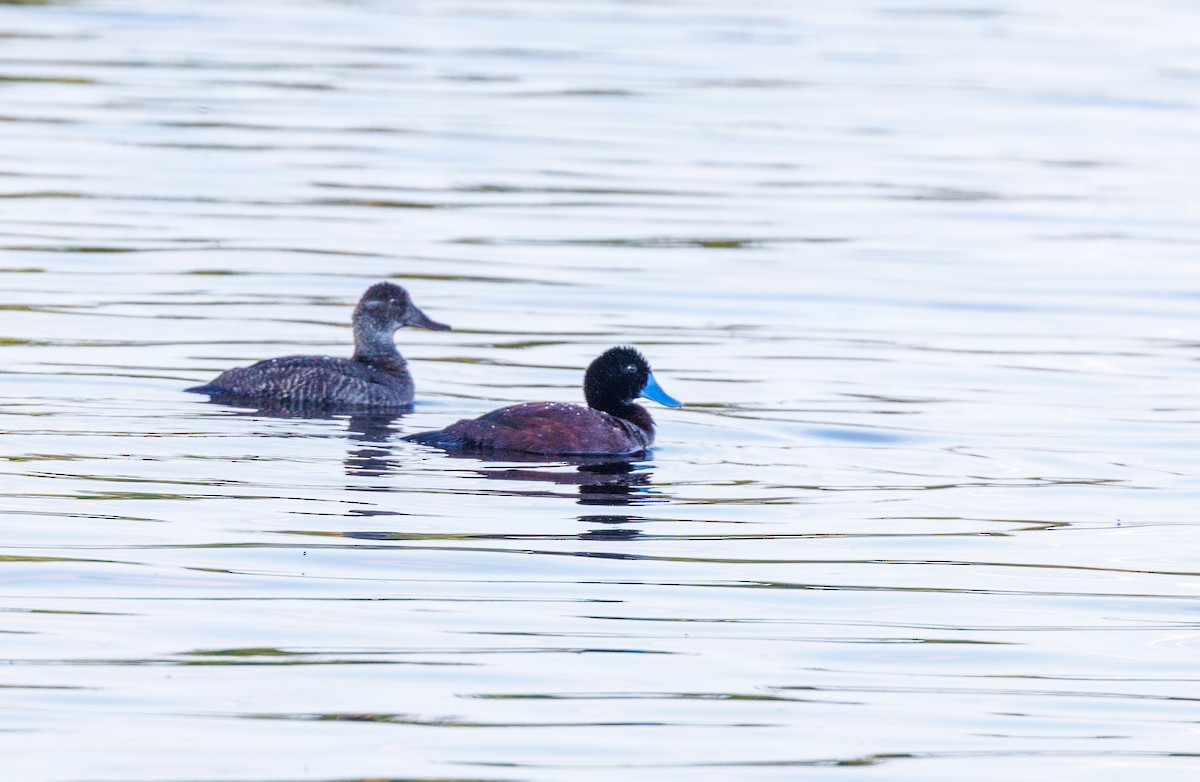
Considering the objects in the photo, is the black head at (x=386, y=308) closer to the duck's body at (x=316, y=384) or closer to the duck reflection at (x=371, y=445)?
the duck's body at (x=316, y=384)

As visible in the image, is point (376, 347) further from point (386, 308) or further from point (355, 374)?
point (355, 374)

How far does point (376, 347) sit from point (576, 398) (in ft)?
4.50

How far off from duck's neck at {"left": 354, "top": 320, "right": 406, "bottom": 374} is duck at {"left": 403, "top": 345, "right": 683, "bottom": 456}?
5.51ft

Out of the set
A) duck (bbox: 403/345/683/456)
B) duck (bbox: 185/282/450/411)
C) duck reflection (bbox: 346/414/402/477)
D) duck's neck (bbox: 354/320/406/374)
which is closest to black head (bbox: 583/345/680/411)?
duck (bbox: 403/345/683/456)

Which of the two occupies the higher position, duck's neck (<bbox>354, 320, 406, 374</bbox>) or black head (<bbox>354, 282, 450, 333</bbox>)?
black head (<bbox>354, 282, 450, 333</bbox>)

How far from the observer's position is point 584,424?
12547 millimetres

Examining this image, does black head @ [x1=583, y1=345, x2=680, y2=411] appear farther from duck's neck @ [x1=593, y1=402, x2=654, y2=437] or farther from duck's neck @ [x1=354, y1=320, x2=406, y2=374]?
duck's neck @ [x1=354, y1=320, x2=406, y2=374]

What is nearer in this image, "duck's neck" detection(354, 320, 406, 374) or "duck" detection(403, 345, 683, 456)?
"duck" detection(403, 345, 683, 456)

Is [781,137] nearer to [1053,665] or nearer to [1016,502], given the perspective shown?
[1016,502]

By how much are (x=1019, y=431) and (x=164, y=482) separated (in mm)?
5082

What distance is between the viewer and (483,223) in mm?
20734

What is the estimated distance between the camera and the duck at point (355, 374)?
1356cm

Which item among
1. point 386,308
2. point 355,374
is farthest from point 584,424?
point 386,308

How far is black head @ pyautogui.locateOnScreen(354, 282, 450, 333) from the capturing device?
15.1 m
